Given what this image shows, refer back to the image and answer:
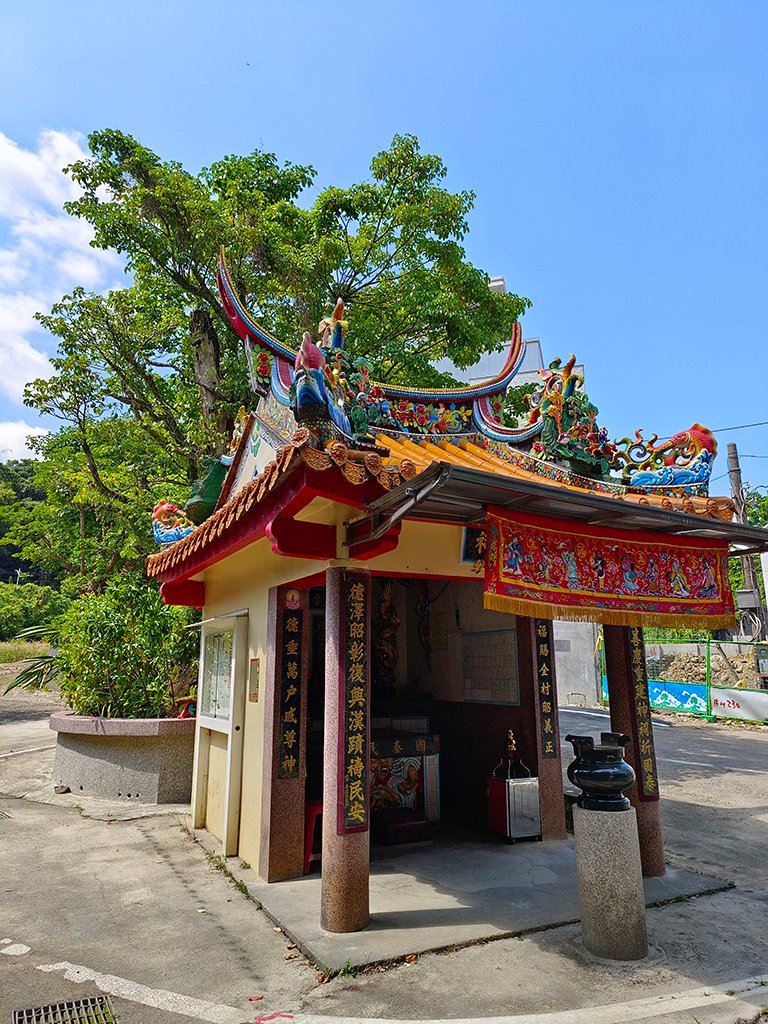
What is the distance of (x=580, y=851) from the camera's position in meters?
4.30

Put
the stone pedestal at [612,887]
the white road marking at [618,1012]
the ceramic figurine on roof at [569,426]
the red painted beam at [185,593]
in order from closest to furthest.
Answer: the white road marking at [618,1012], the stone pedestal at [612,887], the ceramic figurine on roof at [569,426], the red painted beam at [185,593]

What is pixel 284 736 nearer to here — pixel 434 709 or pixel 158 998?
pixel 158 998

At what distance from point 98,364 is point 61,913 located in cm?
1036

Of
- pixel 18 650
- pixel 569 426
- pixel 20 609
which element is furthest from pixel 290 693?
pixel 20 609

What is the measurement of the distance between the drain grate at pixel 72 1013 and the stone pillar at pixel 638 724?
4452mm

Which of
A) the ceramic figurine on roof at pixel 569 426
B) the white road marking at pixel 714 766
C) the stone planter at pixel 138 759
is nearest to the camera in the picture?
the ceramic figurine on roof at pixel 569 426

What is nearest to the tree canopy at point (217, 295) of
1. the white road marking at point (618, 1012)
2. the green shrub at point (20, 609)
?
the white road marking at point (618, 1012)

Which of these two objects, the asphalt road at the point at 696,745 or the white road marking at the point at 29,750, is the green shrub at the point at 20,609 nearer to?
the white road marking at the point at 29,750

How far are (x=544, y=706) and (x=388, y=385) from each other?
3.87m

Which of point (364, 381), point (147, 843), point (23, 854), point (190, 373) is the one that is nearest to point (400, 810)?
point (147, 843)

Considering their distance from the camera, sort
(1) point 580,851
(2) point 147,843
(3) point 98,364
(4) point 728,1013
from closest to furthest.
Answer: (4) point 728,1013 < (1) point 580,851 < (2) point 147,843 < (3) point 98,364

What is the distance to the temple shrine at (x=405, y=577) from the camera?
14.6ft

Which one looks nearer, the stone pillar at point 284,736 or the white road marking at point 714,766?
the stone pillar at point 284,736

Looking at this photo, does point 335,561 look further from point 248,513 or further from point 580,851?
point 580,851
